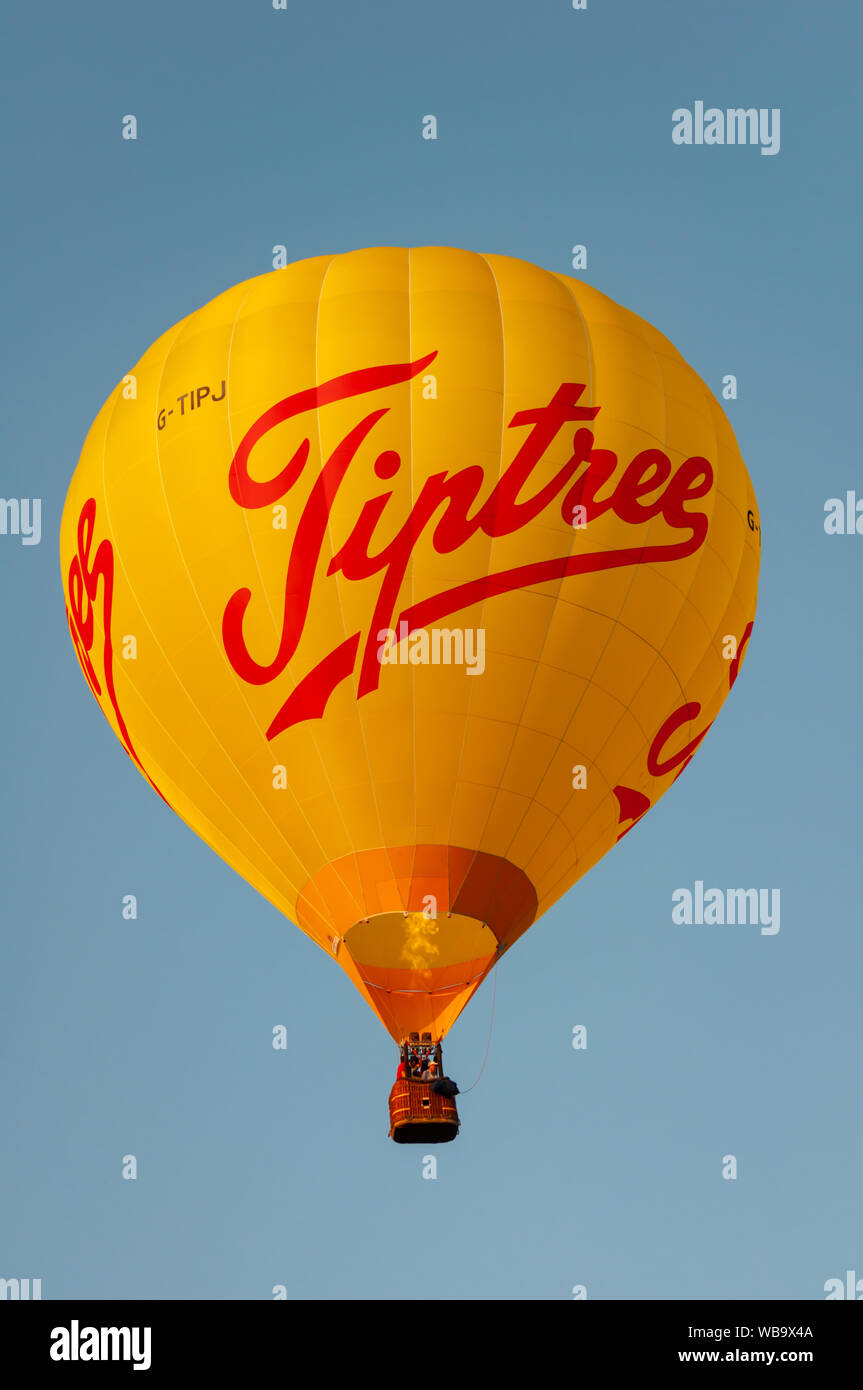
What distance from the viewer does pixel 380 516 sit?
71.5 feet

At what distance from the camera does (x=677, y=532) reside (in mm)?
22844

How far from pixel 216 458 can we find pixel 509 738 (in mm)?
3502

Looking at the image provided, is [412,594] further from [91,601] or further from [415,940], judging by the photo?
[91,601]

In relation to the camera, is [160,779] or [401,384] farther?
[160,779]

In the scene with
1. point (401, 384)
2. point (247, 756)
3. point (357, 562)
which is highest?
point (401, 384)

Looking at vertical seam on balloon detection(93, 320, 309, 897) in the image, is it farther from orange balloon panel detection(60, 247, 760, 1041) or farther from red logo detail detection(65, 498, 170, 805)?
red logo detail detection(65, 498, 170, 805)

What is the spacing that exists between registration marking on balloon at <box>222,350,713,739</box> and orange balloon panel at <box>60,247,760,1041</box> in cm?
2

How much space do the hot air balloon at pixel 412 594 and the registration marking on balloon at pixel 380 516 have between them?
0.07 ft

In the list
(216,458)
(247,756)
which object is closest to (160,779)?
(247,756)

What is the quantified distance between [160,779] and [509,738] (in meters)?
3.56

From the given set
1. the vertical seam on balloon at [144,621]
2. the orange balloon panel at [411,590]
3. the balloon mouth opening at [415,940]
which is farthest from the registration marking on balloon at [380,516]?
the balloon mouth opening at [415,940]

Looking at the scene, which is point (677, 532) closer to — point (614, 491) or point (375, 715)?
point (614, 491)

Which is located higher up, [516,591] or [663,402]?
[663,402]

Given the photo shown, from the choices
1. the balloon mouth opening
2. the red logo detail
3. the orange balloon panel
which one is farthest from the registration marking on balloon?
the balloon mouth opening
